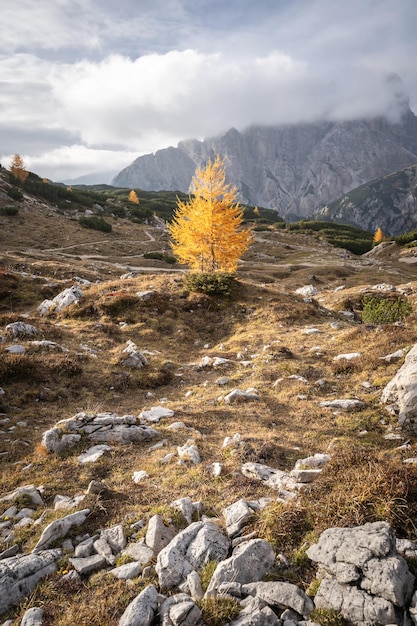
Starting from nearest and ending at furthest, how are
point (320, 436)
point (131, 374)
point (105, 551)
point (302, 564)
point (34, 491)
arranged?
point (302, 564) → point (105, 551) → point (34, 491) → point (320, 436) → point (131, 374)

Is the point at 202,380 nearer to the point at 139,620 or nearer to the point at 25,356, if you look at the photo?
the point at 25,356

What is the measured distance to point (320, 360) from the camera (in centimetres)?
1486

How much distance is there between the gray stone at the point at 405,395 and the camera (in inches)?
353

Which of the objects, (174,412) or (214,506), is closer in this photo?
(214,506)

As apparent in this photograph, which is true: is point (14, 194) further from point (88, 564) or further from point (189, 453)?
point (88, 564)

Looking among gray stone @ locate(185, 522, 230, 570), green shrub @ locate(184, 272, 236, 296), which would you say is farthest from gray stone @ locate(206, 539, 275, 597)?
green shrub @ locate(184, 272, 236, 296)

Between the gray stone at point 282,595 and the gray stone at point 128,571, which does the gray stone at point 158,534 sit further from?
the gray stone at point 282,595

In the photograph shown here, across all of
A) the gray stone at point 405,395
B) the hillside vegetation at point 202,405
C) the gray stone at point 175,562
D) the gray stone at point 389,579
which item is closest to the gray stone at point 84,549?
the hillside vegetation at point 202,405

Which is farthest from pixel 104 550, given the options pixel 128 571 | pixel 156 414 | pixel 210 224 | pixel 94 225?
pixel 94 225

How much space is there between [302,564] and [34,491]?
562 centimetres

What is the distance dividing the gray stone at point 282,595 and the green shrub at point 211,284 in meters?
21.5

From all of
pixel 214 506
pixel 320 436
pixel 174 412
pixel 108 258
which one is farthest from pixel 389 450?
pixel 108 258

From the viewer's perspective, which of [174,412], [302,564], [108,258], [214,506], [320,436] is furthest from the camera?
[108,258]

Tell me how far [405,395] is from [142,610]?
832 centimetres
